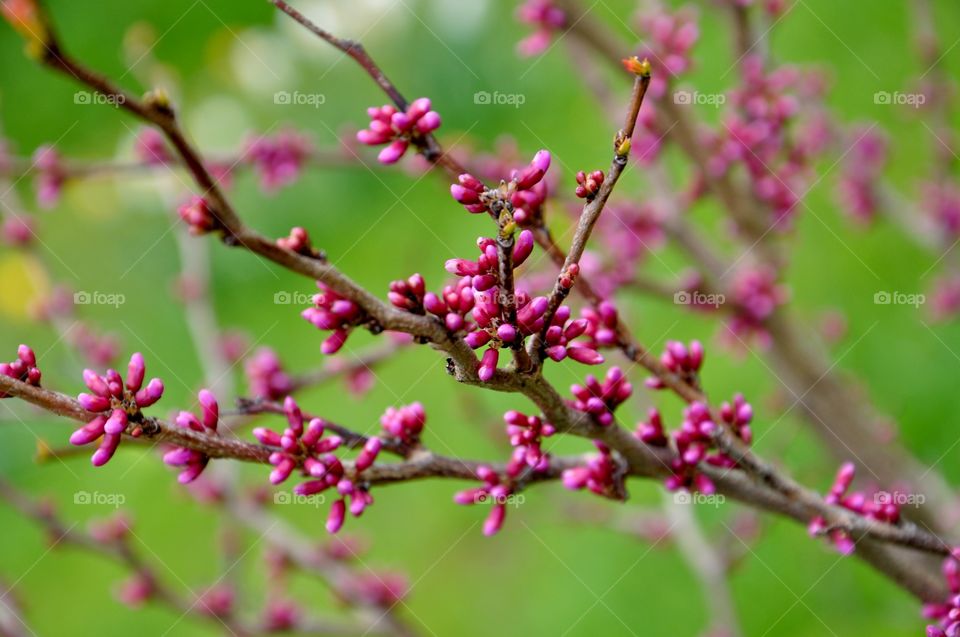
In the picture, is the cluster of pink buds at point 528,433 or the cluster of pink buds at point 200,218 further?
the cluster of pink buds at point 528,433

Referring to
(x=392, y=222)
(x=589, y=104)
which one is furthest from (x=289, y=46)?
(x=589, y=104)

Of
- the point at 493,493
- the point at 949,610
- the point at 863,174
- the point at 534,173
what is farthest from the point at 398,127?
the point at 863,174

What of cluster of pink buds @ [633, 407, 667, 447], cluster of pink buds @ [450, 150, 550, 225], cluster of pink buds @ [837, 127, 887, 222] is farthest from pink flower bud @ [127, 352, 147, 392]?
cluster of pink buds @ [837, 127, 887, 222]

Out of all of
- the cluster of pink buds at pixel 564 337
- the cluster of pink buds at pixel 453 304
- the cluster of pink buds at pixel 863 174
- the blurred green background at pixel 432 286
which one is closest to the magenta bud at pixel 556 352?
the cluster of pink buds at pixel 564 337

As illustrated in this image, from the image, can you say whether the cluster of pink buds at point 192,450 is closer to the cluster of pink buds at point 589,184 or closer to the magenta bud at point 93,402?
the magenta bud at point 93,402

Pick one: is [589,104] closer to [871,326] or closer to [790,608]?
[871,326]
